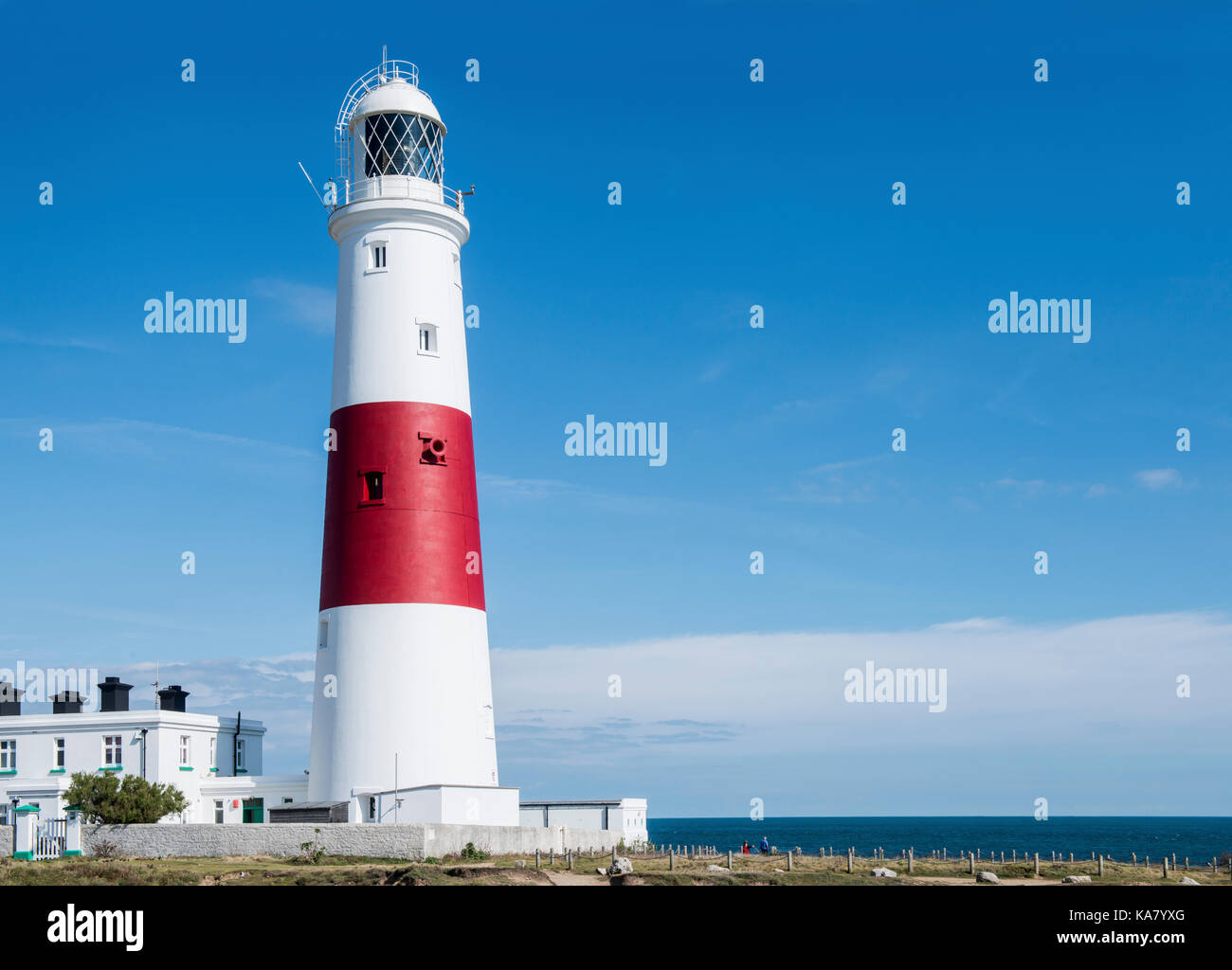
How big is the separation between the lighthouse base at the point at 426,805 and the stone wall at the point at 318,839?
0.91 m

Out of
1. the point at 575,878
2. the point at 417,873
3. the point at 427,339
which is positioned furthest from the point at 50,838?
the point at 427,339

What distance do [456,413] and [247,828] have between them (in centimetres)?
1306

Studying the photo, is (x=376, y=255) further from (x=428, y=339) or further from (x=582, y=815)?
(x=582, y=815)

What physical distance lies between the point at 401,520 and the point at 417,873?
1128 centimetres

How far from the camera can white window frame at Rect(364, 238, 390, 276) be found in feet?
131

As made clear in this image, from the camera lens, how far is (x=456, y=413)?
40.0m

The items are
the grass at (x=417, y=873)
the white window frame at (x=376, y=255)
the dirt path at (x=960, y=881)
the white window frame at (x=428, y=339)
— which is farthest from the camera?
the white window frame at (x=376, y=255)

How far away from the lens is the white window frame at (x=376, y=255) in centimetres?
3991

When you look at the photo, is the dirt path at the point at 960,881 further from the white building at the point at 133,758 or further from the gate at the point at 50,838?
the gate at the point at 50,838

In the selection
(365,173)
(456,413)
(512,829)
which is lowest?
(512,829)

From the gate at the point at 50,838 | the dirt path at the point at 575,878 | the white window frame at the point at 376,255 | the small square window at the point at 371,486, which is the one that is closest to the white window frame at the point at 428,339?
the white window frame at the point at 376,255

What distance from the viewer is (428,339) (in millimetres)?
39781
